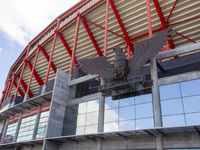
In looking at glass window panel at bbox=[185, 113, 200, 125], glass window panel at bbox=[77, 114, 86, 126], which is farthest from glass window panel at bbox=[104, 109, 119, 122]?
glass window panel at bbox=[185, 113, 200, 125]

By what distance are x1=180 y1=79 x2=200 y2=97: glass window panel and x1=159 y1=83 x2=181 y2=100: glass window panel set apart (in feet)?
1.53

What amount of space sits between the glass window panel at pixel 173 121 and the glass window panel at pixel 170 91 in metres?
2.02

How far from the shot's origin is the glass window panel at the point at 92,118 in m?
23.1

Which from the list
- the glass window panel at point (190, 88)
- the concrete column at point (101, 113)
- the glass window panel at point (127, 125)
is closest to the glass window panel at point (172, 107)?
the glass window panel at point (190, 88)

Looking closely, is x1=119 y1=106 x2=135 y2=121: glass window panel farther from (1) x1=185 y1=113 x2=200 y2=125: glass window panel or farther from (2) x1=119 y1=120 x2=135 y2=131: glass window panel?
(1) x1=185 y1=113 x2=200 y2=125: glass window panel

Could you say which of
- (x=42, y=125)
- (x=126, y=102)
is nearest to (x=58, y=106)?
(x=42, y=125)

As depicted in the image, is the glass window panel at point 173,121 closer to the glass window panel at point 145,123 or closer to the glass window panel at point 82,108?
the glass window panel at point 145,123

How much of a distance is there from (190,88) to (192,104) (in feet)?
5.34

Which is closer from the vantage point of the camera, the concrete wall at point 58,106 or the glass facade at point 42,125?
the concrete wall at point 58,106

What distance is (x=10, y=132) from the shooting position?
35.5m

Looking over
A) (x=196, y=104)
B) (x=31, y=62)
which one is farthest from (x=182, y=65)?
(x=31, y=62)

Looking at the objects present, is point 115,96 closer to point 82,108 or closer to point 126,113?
point 126,113

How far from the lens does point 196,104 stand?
56.1ft

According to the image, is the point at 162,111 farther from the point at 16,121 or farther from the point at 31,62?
the point at 31,62
